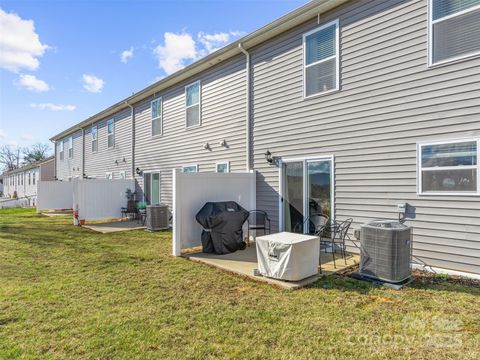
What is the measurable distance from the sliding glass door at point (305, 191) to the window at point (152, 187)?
6186 millimetres

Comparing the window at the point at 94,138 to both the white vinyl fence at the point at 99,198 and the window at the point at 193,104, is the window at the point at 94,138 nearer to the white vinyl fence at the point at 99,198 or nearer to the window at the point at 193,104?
the white vinyl fence at the point at 99,198

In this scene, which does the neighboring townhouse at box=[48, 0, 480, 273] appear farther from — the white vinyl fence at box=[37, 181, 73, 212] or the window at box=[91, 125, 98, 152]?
the white vinyl fence at box=[37, 181, 73, 212]

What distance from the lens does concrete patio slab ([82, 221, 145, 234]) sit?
996cm

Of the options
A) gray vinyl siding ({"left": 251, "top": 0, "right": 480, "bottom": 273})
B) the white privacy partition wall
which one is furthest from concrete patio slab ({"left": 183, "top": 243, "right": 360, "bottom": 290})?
gray vinyl siding ({"left": 251, "top": 0, "right": 480, "bottom": 273})

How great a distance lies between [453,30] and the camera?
4.75m

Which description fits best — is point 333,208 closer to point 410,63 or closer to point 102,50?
point 410,63

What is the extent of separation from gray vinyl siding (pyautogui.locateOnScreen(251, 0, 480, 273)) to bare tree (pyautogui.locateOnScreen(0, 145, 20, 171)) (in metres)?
65.9

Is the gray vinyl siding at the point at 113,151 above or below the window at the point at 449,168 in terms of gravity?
above

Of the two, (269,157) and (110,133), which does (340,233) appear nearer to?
(269,157)

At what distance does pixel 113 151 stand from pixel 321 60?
38.4 ft

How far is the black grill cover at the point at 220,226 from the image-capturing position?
20.7 ft

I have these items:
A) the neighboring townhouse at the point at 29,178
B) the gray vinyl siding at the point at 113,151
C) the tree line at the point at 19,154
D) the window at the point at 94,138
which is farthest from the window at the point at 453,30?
the tree line at the point at 19,154

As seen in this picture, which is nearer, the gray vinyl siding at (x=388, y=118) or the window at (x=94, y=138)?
the gray vinyl siding at (x=388, y=118)

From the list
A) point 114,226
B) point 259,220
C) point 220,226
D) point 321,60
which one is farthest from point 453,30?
point 114,226
